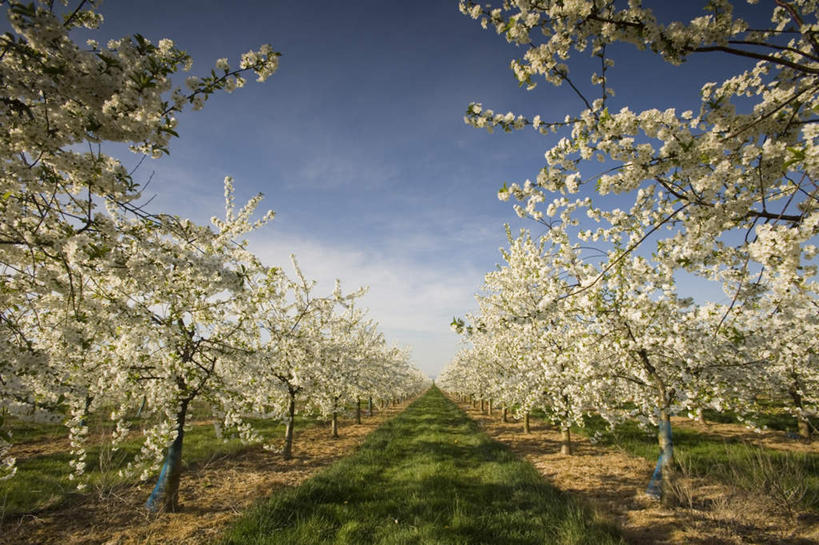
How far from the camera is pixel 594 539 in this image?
5.35 meters

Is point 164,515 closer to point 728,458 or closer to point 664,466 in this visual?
point 664,466

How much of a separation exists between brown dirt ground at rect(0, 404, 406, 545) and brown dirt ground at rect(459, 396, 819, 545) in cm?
828

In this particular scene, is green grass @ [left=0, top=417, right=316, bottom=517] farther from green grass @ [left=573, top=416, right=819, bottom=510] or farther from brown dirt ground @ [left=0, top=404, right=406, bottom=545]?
green grass @ [left=573, top=416, right=819, bottom=510]

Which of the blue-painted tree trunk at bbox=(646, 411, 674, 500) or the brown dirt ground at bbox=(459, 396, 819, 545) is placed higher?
the blue-painted tree trunk at bbox=(646, 411, 674, 500)

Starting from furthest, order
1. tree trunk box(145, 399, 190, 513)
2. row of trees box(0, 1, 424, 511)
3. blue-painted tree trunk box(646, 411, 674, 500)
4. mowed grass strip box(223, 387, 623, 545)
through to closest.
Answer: blue-painted tree trunk box(646, 411, 674, 500), tree trunk box(145, 399, 190, 513), mowed grass strip box(223, 387, 623, 545), row of trees box(0, 1, 424, 511)

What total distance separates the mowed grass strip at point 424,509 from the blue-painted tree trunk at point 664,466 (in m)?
2.17

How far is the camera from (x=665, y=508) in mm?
7172

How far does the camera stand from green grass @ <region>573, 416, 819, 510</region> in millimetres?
6984

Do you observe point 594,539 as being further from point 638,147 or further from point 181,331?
point 181,331

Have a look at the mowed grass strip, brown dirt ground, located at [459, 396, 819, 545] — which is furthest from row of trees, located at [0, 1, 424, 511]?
brown dirt ground, located at [459, 396, 819, 545]

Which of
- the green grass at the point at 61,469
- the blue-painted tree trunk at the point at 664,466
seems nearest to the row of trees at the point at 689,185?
the blue-painted tree trunk at the point at 664,466

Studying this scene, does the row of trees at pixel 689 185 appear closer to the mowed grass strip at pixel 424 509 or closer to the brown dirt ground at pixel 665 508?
the brown dirt ground at pixel 665 508

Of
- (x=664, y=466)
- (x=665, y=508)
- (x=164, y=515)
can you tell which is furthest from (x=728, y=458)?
(x=164, y=515)

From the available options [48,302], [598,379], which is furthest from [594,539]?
[48,302]
